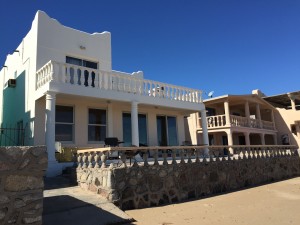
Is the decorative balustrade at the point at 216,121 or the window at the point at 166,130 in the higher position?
the decorative balustrade at the point at 216,121

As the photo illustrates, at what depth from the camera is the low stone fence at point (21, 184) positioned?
3992mm

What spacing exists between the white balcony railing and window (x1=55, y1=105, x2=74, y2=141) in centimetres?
130

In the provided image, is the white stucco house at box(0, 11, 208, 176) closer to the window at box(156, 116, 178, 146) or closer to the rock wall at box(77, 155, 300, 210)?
the window at box(156, 116, 178, 146)

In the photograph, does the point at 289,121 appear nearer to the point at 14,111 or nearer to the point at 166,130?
the point at 166,130

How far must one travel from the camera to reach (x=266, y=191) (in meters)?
11.1

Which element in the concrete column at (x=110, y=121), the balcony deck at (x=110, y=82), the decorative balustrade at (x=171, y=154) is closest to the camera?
the decorative balustrade at (x=171, y=154)

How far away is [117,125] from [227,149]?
5.57 meters

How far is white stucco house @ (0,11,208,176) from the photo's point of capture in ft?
36.9

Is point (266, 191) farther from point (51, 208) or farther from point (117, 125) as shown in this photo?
point (51, 208)

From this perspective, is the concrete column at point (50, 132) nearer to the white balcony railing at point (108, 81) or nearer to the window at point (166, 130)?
the white balcony railing at point (108, 81)

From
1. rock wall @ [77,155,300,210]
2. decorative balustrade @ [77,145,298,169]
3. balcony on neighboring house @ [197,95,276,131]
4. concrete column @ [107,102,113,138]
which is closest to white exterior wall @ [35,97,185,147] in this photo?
concrete column @ [107,102,113,138]

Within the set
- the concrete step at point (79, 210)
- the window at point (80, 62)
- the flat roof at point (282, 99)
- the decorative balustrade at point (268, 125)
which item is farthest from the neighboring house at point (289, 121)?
the concrete step at point (79, 210)

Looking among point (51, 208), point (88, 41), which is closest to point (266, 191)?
point (51, 208)

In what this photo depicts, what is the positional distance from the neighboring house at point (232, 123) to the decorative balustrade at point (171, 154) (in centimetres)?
508
